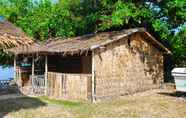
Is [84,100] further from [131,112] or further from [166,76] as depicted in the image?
[166,76]

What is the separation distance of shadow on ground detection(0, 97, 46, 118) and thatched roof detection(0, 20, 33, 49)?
4326mm

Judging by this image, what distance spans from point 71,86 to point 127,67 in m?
3.65

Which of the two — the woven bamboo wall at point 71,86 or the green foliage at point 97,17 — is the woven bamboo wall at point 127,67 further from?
the green foliage at point 97,17

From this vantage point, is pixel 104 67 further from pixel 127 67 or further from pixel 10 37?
pixel 10 37

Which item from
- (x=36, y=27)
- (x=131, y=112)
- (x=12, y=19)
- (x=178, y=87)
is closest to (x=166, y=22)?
(x=178, y=87)

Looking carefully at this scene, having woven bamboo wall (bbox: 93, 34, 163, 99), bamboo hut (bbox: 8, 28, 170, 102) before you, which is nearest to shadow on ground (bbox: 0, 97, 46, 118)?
bamboo hut (bbox: 8, 28, 170, 102)

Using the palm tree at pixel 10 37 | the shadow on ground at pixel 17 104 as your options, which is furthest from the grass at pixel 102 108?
the palm tree at pixel 10 37

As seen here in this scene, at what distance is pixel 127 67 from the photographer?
75.6ft

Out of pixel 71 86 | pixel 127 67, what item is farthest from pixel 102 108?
pixel 127 67

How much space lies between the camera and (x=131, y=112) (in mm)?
16953

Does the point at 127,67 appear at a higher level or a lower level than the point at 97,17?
lower

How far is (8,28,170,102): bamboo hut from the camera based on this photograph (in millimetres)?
20922

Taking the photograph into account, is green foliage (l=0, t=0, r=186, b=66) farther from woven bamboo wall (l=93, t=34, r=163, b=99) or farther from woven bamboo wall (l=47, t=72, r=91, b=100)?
woven bamboo wall (l=47, t=72, r=91, b=100)

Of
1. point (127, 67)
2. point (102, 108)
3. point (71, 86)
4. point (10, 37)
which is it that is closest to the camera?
point (10, 37)
